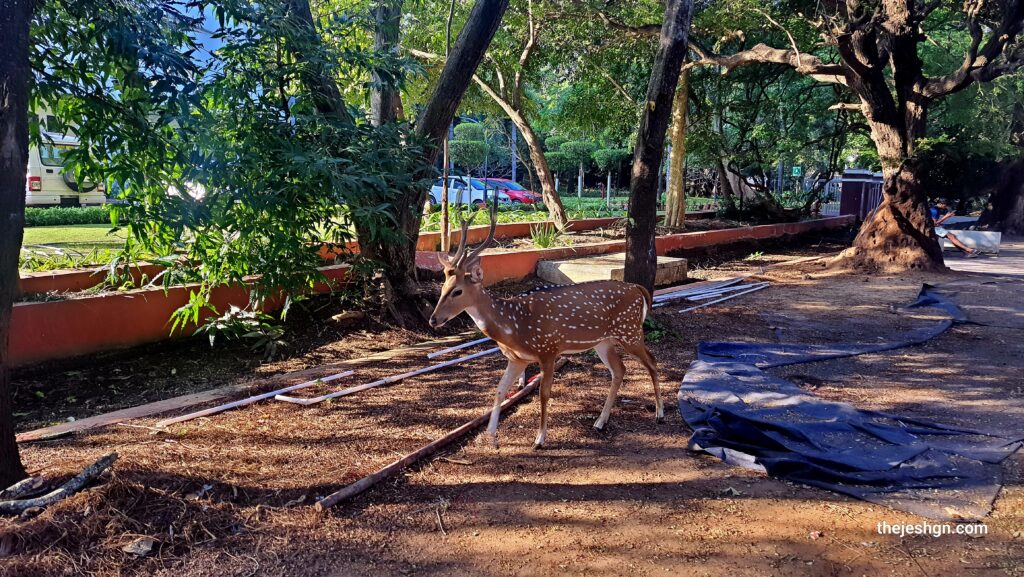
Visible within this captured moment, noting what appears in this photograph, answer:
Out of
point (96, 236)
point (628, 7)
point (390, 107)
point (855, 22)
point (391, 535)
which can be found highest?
point (628, 7)

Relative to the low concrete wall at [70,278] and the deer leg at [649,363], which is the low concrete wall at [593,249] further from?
the low concrete wall at [70,278]

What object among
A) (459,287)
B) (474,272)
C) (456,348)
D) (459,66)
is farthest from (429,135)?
(459,287)

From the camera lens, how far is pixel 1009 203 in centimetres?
2155

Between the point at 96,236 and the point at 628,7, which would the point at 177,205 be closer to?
the point at 96,236

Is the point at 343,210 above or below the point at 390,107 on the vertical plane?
below

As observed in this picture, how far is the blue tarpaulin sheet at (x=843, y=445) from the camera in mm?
3746

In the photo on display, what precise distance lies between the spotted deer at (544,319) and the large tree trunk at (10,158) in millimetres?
2221

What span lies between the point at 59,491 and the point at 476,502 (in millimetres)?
2090

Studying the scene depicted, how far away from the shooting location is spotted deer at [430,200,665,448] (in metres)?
4.47

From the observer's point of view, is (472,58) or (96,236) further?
(96,236)

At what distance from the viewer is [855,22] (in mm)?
11281

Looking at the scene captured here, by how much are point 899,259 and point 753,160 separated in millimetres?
7545

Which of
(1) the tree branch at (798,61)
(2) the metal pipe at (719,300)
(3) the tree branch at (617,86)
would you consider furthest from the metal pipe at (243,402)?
(3) the tree branch at (617,86)

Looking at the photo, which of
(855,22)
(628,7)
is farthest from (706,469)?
(628,7)
